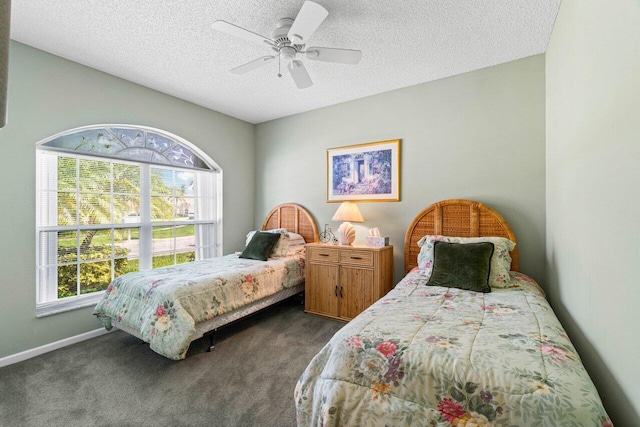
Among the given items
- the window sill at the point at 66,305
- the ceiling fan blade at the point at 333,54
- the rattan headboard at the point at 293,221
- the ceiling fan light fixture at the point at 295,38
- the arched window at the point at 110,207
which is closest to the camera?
the ceiling fan light fixture at the point at 295,38

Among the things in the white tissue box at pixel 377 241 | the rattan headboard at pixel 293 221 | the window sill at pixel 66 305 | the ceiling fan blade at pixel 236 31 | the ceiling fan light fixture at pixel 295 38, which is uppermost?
the ceiling fan light fixture at pixel 295 38

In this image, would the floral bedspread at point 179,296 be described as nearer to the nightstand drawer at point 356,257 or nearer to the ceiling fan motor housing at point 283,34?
the nightstand drawer at point 356,257

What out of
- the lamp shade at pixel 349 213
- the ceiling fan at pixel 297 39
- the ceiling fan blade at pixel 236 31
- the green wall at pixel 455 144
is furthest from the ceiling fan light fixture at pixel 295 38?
the lamp shade at pixel 349 213

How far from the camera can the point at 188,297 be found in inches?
95.3

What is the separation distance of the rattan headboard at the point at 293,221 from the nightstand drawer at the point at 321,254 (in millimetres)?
586

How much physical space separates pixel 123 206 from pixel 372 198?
2.87 meters

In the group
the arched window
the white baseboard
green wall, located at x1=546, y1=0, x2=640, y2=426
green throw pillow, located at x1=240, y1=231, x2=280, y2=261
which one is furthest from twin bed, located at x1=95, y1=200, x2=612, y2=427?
green throw pillow, located at x1=240, y1=231, x2=280, y2=261

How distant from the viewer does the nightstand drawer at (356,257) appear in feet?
10.1

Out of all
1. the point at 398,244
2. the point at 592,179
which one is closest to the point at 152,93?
the point at 398,244

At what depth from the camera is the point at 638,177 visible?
40.8 inches

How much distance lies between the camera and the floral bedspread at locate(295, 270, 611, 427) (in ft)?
3.49

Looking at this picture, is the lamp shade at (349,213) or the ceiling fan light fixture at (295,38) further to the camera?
the lamp shade at (349,213)

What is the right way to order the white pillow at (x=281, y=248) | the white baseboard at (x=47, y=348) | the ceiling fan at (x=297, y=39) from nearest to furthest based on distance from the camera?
the ceiling fan at (x=297, y=39)
the white baseboard at (x=47, y=348)
the white pillow at (x=281, y=248)

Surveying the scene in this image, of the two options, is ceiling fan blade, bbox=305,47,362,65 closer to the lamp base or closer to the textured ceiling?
the textured ceiling
